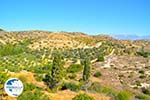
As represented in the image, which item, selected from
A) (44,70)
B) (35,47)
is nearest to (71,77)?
(44,70)

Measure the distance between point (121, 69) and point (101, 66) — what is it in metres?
4.34

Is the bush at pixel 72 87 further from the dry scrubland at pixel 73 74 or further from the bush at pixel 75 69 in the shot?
the bush at pixel 75 69

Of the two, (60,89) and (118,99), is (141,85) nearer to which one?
(60,89)

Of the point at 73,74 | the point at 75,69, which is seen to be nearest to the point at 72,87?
the point at 73,74

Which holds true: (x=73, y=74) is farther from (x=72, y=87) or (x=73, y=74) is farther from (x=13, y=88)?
(x=13, y=88)

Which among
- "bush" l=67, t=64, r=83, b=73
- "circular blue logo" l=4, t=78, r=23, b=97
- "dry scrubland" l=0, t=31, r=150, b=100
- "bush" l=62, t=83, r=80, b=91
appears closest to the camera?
"circular blue logo" l=4, t=78, r=23, b=97

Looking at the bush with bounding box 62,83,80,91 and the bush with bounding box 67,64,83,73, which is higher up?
the bush with bounding box 62,83,80,91

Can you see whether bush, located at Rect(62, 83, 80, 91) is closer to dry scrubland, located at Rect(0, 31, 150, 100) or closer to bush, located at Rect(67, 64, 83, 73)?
dry scrubland, located at Rect(0, 31, 150, 100)

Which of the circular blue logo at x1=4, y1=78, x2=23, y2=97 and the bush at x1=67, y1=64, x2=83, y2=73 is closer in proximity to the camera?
the circular blue logo at x1=4, y1=78, x2=23, y2=97

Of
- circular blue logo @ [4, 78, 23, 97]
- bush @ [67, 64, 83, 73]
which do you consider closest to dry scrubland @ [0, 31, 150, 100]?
bush @ [67, 64, 83, 73]

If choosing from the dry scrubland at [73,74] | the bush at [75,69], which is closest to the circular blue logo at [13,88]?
the dry scrubland at [73,74]

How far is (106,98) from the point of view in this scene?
37375 mm

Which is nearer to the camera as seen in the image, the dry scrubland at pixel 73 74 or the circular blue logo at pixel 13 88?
the circular blue logo at pixel 13 88

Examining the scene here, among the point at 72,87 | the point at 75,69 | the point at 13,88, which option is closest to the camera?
the point at 13,88
